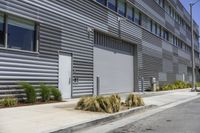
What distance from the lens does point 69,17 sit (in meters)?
21.2

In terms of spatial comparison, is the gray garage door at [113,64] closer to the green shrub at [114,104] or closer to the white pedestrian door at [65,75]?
the white pedestrian door at [65,75]

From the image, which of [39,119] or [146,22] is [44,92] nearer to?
[39,119]

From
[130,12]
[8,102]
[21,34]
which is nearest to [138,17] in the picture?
[130,12]

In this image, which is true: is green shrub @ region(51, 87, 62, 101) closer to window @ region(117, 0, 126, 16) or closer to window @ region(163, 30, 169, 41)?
A: window @ region(117, 0, 126, 16)

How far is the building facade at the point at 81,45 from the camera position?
16641 mm

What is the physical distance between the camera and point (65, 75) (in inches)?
822

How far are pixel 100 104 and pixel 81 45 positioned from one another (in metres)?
7.96

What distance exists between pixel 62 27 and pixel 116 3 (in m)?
9.82

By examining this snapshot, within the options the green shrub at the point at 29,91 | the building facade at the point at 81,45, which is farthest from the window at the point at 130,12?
the green shrub at the point at 29,91

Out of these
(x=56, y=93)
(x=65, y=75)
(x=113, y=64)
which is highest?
(x=113, y=64)

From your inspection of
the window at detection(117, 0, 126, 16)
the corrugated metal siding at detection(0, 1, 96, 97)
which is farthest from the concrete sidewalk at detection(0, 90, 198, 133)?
the window at detection(117, 0, 126, 16)

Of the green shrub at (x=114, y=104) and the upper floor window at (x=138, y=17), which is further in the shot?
the upper floor window at (x=138, y=17)

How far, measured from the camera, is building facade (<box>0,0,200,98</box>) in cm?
1664

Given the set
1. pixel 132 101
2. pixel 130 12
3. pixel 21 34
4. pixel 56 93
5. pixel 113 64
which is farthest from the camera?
pixel 130 12
